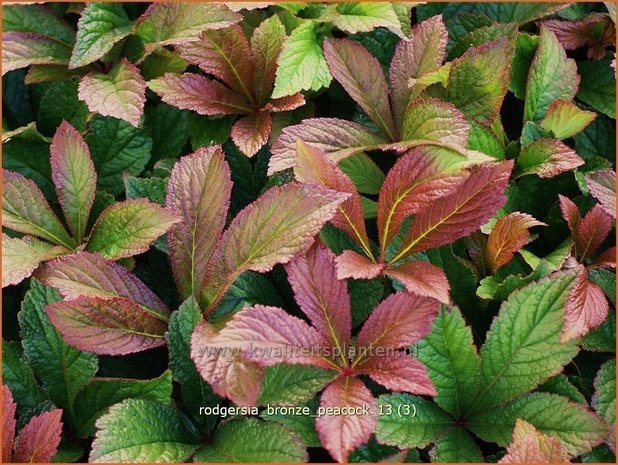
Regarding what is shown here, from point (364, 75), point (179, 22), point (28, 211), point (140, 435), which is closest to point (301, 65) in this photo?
point (364, 75)

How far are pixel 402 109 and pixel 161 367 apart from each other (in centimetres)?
52

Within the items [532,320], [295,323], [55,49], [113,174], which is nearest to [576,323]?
[532,320]

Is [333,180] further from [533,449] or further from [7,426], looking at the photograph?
[7,426]

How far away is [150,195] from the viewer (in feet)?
3.25

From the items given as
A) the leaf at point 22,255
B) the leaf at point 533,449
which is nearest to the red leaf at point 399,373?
the leaf at point 533,449

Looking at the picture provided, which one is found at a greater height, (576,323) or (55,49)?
(55,49)

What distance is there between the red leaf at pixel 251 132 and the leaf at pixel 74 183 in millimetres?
220

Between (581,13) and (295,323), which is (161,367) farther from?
(581,13)

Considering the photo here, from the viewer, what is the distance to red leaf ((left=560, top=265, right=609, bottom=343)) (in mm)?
804

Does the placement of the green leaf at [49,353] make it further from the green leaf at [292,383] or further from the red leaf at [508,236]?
the red leaf at [508,236]

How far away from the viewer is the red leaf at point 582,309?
80 centimetres

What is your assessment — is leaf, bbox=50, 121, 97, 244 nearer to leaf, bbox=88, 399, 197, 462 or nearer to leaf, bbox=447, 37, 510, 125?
leaf, bbox=88, 399, 197, 462

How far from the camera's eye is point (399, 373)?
30.9 inches

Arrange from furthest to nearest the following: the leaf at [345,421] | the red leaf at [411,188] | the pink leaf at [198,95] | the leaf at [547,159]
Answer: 1. the pink leaf at [198,95]
2. the leaf at [547,159]
3. the red leaf at [411,188]
4. the leaf at [345,421]
